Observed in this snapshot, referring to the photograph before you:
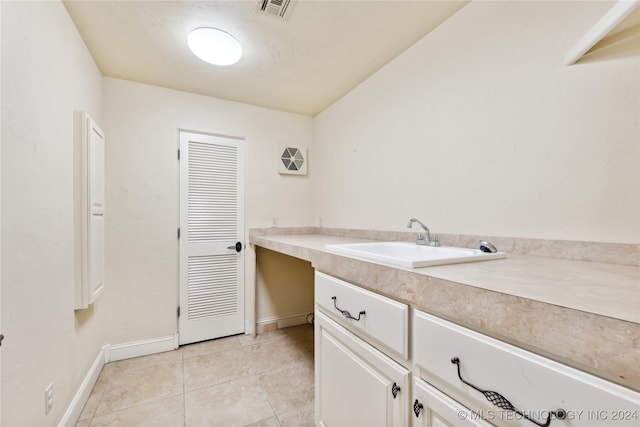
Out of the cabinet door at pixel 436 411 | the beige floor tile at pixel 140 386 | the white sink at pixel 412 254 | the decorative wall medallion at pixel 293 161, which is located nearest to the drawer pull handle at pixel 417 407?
the cabinet door at pixel 436 411

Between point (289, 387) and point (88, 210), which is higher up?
point (88, 210)

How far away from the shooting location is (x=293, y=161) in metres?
2.91

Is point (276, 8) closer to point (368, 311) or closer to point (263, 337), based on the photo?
point (368, 311)

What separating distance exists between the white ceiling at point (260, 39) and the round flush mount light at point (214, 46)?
5 centimetres

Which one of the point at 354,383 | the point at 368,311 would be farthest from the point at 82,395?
the point at 368,311

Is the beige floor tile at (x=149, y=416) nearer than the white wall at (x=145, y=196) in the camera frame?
Yes

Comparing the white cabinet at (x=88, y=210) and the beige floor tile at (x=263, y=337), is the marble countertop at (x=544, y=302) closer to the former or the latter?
the white cabinet at (x=88, y=210)

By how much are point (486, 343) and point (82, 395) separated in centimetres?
218

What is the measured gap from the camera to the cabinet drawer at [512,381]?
0.43 meters

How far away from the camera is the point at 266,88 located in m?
2.37

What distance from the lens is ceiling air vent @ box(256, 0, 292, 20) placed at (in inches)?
55.9

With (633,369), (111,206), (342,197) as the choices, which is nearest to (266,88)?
(342,197)

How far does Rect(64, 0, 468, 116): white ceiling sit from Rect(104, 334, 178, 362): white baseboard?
2.16m

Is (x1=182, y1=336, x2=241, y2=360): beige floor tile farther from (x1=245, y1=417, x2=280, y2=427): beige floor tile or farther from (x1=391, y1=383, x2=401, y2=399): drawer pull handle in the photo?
(x1=391, y1=383, x2=401, y2=399): drawer pull handle
